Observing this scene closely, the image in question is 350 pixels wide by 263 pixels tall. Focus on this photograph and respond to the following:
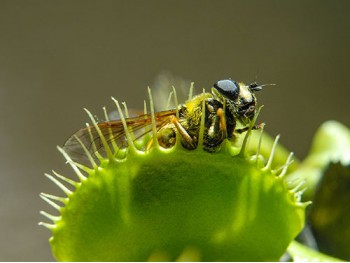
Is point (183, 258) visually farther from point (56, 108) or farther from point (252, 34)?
point (252, 34)

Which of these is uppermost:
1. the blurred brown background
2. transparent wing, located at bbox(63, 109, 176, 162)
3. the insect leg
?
the blurred brown background

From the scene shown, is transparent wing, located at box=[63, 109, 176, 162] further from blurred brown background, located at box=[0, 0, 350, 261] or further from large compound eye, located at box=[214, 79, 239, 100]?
blurred brown background, located at box=[0, 0, 350, 261]

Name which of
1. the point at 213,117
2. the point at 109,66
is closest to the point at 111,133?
the point at 213,117

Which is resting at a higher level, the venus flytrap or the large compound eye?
Result: the large compound eye

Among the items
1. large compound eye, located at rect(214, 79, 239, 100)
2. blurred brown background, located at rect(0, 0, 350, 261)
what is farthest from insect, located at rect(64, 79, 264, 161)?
blurred brown background, located at rect(0, 0, 350, 261)

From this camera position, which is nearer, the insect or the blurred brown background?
the insect

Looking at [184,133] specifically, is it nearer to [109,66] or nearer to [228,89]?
[228,89]
